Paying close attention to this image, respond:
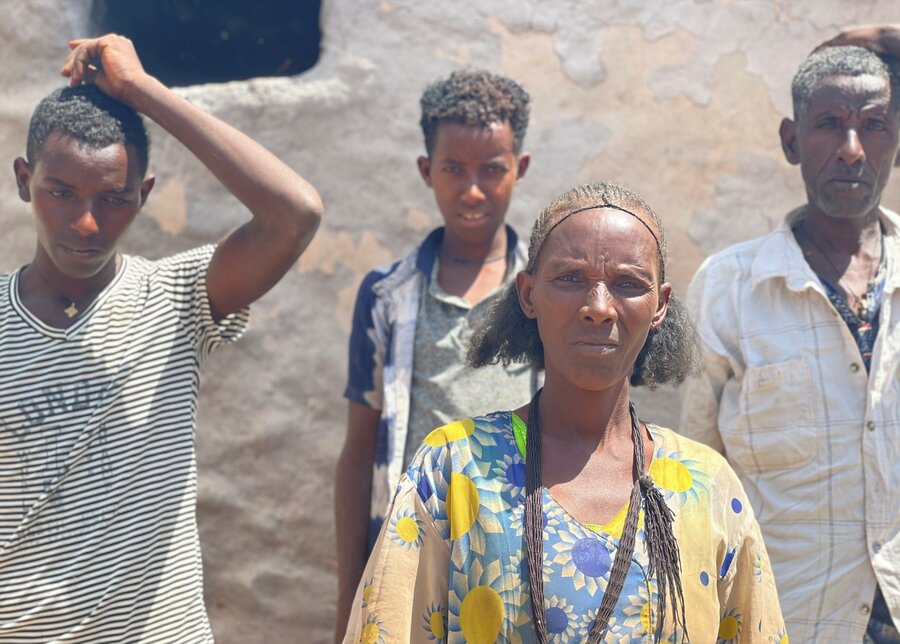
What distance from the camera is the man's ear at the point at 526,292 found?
2057 mm

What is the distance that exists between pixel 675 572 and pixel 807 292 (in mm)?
1221

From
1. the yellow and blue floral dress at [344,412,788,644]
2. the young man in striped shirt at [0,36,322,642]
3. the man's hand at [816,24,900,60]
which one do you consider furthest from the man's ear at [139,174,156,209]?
the man's hand at [816,24,900,60]

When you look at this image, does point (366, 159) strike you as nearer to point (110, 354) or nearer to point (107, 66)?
point (107, 66)

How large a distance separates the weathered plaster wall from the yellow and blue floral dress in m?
1.88

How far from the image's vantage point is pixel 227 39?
4773 millimetres

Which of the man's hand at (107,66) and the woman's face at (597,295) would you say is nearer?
the woman's face at (597,295)

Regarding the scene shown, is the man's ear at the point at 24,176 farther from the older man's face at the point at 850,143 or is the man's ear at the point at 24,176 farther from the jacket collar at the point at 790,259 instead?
the older man's face at the point at 850,143

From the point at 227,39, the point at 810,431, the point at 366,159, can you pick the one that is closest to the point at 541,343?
the point at 810,431

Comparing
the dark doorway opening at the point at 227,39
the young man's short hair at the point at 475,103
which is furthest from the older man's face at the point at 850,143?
the dark doorway opening at the point at 227,39

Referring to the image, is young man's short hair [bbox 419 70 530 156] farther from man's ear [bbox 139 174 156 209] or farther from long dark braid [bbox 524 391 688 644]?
long dark braid [bbox 524 391 688 644]

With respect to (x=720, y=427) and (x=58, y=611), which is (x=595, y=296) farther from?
(x=58, y=611)

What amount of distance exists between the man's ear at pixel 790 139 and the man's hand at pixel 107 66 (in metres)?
1.73

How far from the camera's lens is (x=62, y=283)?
2518 mm

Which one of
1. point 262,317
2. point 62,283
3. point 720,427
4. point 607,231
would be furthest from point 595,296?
point 262,317
